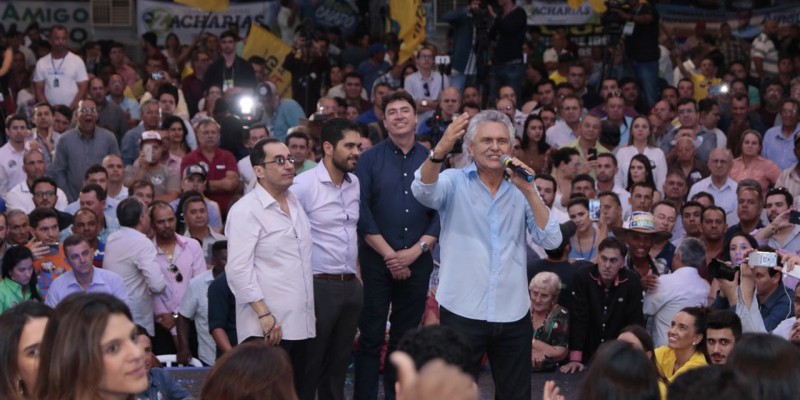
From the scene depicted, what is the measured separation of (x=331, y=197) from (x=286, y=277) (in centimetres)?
61

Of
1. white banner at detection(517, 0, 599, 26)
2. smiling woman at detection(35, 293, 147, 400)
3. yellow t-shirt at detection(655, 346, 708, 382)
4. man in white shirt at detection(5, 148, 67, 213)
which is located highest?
white banner at detection(517, 0, 599, 26)

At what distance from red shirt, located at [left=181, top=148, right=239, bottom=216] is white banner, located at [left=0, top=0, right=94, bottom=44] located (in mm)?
6600

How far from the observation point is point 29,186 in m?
10.6

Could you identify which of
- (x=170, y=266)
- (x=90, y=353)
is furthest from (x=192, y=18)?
(x=90, y=353)

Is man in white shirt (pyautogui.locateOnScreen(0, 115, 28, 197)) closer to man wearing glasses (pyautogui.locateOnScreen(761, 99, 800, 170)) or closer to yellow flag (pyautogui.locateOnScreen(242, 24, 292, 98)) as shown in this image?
yellow flag (pyautogui.locateOnScreen(242, 24, 292, 98))

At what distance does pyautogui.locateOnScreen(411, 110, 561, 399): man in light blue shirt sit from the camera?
237 inches

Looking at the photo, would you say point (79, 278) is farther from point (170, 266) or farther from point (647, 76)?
point (647, 76)

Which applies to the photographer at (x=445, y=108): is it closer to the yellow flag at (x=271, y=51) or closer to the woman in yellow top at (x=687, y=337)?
the yellow flag at (x=271, y=51)

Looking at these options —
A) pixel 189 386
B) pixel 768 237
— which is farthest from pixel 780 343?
pixel 768 237

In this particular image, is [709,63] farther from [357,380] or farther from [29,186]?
[357,380]

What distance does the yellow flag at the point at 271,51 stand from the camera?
14.6 m

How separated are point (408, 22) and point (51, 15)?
18.0 ft

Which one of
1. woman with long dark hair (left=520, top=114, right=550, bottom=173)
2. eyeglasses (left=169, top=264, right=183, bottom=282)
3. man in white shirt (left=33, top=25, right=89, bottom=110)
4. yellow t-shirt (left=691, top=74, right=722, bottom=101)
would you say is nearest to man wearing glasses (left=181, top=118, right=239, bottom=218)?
eyeglasses (left=169, top=264, right=183, bottom=282)

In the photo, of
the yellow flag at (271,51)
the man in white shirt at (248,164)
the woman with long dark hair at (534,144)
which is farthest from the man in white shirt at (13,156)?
the woman with long dark hair at (534,144)
